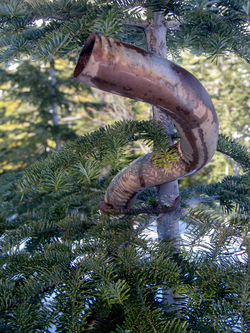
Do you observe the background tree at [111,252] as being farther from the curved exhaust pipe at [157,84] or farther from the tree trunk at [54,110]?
the tree trunk at [54,110]

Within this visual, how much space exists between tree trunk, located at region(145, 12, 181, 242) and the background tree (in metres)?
0.02

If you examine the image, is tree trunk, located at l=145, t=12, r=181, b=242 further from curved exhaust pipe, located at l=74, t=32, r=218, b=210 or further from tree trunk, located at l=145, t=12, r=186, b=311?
curved exhaust pipe, located at l=74, t=32, r=218, b=210

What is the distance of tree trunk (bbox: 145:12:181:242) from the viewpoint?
53cm

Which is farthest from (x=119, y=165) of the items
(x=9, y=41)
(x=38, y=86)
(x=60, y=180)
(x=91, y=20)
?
(x=38, y=86)

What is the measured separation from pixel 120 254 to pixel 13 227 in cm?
34

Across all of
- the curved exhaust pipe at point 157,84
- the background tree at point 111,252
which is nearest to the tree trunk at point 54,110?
the background tree at point 111,252

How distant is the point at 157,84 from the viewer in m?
0.30

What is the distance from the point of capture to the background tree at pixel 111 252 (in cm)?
32

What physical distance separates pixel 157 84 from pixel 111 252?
0.30m

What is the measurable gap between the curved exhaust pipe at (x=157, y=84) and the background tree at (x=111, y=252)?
0.28ft

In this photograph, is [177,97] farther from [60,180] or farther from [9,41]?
[9,41]

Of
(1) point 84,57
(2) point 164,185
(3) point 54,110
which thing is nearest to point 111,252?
(2) point 164,185

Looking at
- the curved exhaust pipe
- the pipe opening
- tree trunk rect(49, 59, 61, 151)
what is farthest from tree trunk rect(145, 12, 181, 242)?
tree trunk rect(49, 59, 61, 151)

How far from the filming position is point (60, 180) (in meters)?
0.40
